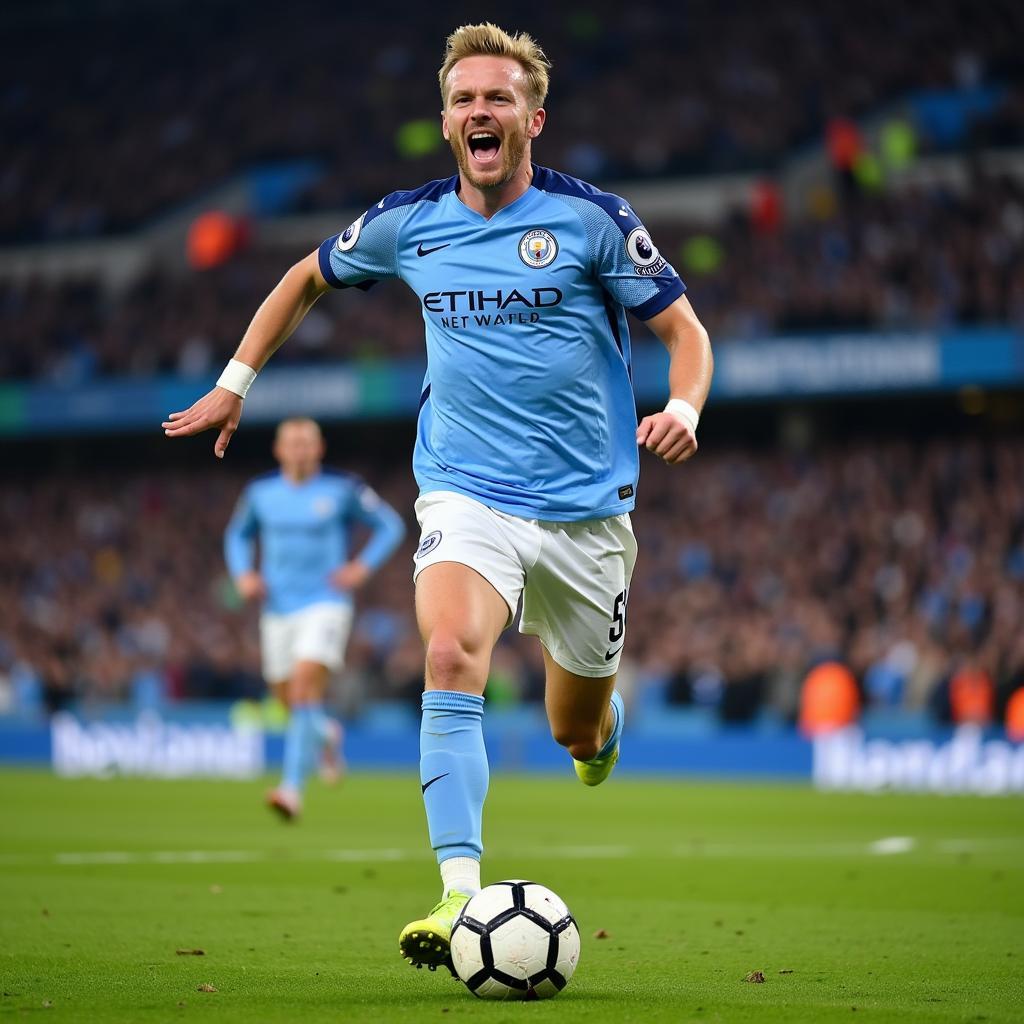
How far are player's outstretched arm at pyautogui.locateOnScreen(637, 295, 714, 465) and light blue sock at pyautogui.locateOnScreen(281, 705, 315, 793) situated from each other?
684 cm

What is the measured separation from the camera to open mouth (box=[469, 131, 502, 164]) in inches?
226

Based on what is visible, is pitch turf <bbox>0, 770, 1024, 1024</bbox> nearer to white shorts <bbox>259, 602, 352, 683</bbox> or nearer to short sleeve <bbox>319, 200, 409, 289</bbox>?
white shorts <bbox>259, 602, 352, 683</bbox>

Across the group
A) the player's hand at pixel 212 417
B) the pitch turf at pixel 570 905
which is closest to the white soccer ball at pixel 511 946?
the pitch turf at pixel 570 905

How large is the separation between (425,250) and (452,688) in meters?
1.46

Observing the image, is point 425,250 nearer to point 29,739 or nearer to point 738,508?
point 29,739

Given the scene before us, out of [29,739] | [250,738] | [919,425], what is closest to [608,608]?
[250,738]

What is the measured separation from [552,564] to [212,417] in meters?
1.15

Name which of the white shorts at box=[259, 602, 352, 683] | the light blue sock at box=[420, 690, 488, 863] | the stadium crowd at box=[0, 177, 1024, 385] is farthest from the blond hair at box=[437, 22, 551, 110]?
the stadium crowd at box=[0, 177, 1024, 385]

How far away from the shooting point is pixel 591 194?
232 inches

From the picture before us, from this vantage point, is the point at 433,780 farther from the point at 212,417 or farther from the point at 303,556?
the point at 303,556

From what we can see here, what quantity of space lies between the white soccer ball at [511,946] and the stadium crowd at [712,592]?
1491 centimetres

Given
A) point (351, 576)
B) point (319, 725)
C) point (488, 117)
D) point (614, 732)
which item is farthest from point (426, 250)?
point (319, 725)

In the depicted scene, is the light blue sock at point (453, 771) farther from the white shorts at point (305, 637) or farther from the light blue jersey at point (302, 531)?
the light blue jersey at point (302, 531)

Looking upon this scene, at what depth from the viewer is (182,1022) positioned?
A: 443cm
